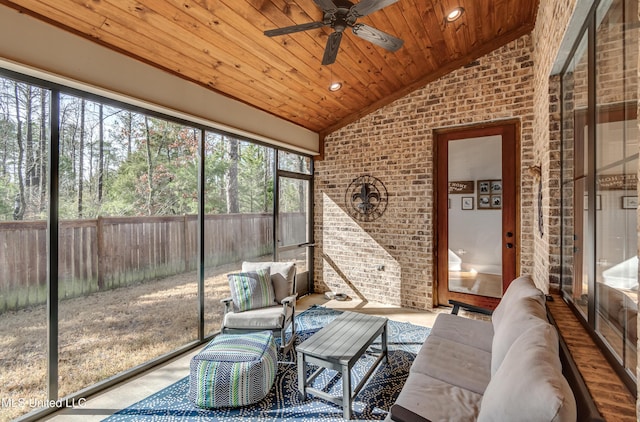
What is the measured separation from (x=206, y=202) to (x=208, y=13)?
1.77m

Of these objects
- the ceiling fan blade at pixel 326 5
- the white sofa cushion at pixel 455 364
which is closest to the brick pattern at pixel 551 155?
the white sofa cushion at pixel 455 364

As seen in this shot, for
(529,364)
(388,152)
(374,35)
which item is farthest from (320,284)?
(529,364)

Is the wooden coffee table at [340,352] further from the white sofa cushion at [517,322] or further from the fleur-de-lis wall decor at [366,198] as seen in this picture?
the fleur-de-lis wall decor at [366,198]

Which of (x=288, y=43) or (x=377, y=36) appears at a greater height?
(x=288, y=43)

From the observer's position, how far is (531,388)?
101 cm

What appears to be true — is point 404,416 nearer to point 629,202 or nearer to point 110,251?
point 629,202

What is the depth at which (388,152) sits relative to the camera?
455cm

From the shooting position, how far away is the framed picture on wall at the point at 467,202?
4027 millimetres

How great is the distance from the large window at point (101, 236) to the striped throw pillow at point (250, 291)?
431mm

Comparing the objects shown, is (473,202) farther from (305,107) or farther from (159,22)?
(159,22)

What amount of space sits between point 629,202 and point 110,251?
11.1 ft

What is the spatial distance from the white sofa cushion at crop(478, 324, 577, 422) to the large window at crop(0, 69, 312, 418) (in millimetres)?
2773

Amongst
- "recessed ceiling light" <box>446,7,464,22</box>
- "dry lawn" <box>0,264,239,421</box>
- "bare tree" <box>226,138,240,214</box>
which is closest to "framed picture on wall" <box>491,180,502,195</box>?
"recessed ceiling light" <box>446,7,464,22</box>

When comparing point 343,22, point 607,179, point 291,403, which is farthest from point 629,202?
point 291,403
